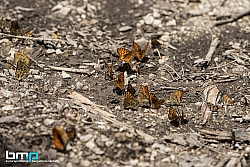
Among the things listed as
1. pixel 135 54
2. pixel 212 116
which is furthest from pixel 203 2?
pixel 212 116

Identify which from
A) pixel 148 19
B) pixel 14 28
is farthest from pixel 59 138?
pixel 148 19

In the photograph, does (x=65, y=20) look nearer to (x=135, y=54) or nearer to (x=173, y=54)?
(x=135, y=54)

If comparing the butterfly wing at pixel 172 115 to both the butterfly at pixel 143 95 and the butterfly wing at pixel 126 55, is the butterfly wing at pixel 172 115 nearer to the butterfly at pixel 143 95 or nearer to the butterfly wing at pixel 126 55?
the butterfly at pixel 143 95

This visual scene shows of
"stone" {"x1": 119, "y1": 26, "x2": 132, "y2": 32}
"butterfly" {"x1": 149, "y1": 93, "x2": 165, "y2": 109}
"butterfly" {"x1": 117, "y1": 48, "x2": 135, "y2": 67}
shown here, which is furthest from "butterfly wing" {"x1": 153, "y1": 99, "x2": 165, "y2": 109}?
"stone" {"x1": 119, "y1": 26, "x2": 132, "y2": 32}

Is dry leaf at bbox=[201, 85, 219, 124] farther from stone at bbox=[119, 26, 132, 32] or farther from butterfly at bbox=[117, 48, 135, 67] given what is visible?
stone at bbox=[119, 26, 132, 32]

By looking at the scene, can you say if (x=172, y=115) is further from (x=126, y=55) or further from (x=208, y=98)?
(x=126, y=55)

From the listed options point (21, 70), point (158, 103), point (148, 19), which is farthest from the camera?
point (148, 19)

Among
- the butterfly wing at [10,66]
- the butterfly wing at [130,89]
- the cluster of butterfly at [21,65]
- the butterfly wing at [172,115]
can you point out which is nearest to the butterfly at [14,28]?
the cluster of butterfly at [21,65]
